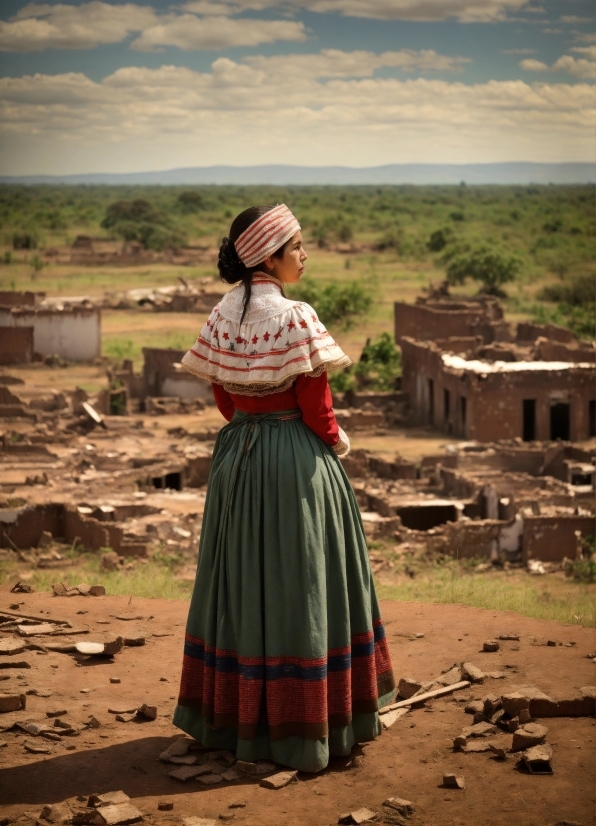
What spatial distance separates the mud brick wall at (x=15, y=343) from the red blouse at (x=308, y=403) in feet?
91.1

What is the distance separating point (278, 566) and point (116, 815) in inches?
41.1

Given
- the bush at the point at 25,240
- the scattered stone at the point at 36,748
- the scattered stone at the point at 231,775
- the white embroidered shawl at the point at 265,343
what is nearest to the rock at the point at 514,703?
the scattered stone at the point at 231,775

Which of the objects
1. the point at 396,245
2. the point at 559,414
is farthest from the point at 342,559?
the point at 396,245

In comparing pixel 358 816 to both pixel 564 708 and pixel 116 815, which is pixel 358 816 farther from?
pixel 564 708

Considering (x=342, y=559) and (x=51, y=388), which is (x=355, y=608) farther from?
(x=51, y=388)

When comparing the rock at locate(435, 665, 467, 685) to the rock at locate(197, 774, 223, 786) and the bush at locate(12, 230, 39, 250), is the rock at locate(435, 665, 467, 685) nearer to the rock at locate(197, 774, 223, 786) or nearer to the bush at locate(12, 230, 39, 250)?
the rock at locate(197, 774, 223, 786)

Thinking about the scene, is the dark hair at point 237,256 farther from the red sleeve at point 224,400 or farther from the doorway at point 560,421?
the doorway at point 560,421

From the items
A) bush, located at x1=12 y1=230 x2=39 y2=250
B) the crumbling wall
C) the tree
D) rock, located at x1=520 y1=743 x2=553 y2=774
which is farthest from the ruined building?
rock, located at x1=520 y1=743 x2=553 y2=774

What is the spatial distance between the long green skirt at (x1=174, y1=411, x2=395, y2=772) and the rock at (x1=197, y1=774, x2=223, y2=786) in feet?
0.40

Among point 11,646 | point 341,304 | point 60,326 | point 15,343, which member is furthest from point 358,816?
point 341,304

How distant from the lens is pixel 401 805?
4270mm

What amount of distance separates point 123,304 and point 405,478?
2462cm

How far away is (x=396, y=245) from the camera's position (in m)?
68.4

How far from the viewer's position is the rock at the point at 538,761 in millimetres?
4535
